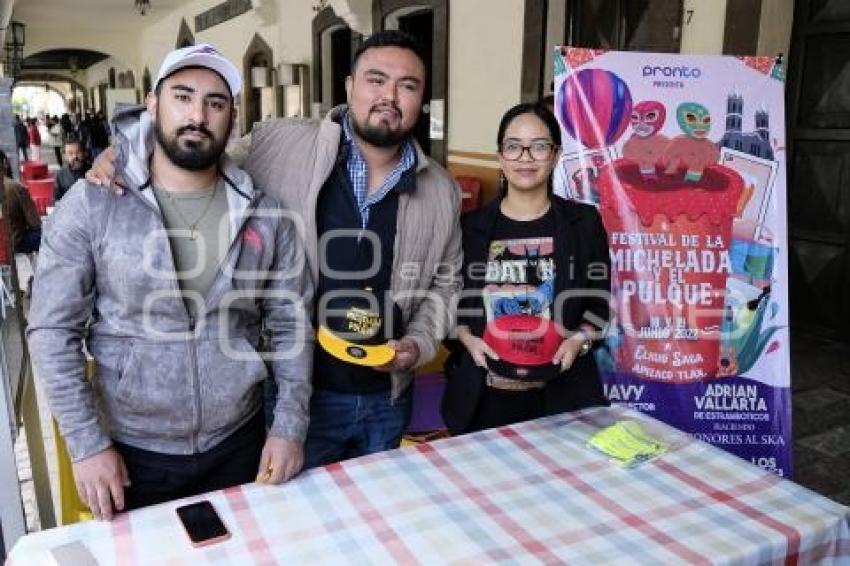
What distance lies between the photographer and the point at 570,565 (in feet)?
3.50

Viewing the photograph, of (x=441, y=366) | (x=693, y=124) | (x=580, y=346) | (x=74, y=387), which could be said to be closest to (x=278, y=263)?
(x=74, y=387)

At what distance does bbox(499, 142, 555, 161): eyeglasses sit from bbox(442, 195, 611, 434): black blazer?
0.14 meters

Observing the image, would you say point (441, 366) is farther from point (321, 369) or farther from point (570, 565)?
point (570, 565)

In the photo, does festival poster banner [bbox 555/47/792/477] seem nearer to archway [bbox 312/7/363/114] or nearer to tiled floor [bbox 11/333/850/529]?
tiled floor [bbox 11/333/850/529]

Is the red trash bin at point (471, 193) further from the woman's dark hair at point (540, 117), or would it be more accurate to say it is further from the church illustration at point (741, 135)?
the woman's dark hair at point (540, 117)

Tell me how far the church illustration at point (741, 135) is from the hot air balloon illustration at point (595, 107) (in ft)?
1.22

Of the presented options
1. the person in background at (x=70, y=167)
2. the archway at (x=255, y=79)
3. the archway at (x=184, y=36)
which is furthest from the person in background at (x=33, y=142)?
the person in background at (x=70, y=167)

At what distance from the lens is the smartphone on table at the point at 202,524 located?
1095 mm

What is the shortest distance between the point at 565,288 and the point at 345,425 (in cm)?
69

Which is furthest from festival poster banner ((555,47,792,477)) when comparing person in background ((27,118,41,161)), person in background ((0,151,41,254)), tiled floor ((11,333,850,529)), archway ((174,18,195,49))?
person in background ((27,118,41,161))

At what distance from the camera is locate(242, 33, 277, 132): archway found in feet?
30.4

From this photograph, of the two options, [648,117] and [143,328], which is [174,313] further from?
[648,117]

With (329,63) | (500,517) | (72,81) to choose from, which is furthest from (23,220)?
(72,81)

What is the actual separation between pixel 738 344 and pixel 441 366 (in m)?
1.09
